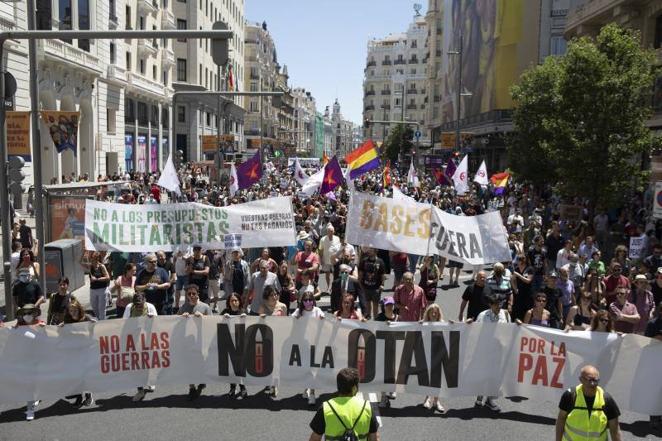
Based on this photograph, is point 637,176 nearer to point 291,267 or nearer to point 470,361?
point 291,267

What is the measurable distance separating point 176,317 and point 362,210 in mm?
3838

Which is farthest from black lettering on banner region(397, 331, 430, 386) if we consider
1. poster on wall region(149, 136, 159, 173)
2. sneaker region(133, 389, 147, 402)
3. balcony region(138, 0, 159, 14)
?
poster on wall region(149, 136, 159, 173)

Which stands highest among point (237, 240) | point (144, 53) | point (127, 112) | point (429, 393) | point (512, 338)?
point (144, 53)

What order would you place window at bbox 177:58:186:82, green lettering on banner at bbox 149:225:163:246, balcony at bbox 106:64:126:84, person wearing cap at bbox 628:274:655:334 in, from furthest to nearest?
window at bbox 177:58:186:82 → balcony at bbox 106:64:126:84 → green lettering on banner at bbox 149:225:163:246 → person wearing cap at bbox 628:274:655:334

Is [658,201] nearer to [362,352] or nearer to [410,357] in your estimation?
[410,357]

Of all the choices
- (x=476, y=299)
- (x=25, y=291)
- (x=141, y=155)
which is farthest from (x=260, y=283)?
(x=141, y=155)

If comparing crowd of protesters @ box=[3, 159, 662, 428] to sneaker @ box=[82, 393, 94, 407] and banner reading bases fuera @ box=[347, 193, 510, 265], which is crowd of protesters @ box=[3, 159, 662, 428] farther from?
banner reading bases fuera @ box=[347, 193, 510, 265]

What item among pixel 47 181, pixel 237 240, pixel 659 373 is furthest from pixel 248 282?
pixel 47 181

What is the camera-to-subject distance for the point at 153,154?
51844 millimetres

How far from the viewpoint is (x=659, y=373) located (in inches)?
304

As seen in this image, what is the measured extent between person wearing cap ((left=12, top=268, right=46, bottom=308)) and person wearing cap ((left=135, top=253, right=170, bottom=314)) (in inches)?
58.8

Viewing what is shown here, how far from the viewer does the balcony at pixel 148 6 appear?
4691 cm

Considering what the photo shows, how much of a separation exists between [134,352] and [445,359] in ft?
12.4

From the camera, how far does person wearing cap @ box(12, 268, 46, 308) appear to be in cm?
1019
